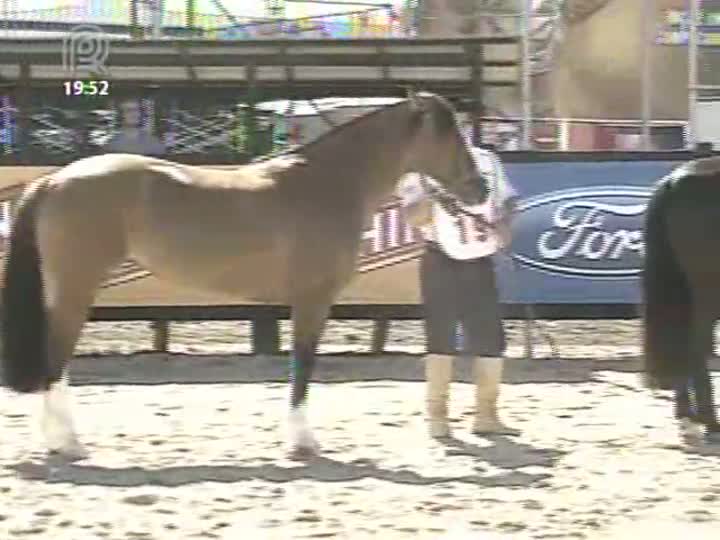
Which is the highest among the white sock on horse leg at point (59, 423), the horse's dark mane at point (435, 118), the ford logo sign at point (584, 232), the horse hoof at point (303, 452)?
the horse's dark mane at point (435, 118)

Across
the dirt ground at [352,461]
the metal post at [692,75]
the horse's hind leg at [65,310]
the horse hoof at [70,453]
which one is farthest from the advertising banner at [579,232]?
the horse hoof at [70,453]

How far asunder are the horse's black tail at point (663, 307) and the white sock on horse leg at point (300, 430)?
1840 mm

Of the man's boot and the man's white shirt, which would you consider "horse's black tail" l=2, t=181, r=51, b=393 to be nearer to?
the man's white shirt

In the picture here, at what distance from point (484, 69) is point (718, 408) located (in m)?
5.59

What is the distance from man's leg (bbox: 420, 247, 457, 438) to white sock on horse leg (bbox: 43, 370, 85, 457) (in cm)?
187

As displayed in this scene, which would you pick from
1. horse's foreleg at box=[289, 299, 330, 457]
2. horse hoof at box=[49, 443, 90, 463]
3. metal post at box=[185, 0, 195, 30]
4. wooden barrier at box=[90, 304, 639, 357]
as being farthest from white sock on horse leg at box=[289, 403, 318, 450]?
metal post at box=[185, 0, 195, 30]

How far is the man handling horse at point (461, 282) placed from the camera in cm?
703

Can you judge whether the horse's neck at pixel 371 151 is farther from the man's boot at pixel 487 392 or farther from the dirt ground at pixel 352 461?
the dirt ground at pixel 352 461

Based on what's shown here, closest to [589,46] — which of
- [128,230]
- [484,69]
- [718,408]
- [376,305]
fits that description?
[484,69]

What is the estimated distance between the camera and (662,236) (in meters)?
7.02

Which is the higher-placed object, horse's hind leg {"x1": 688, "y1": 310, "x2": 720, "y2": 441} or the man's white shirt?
the man's white shirt

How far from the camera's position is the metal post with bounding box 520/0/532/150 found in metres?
11.1

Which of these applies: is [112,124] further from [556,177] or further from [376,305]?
[556,177]
